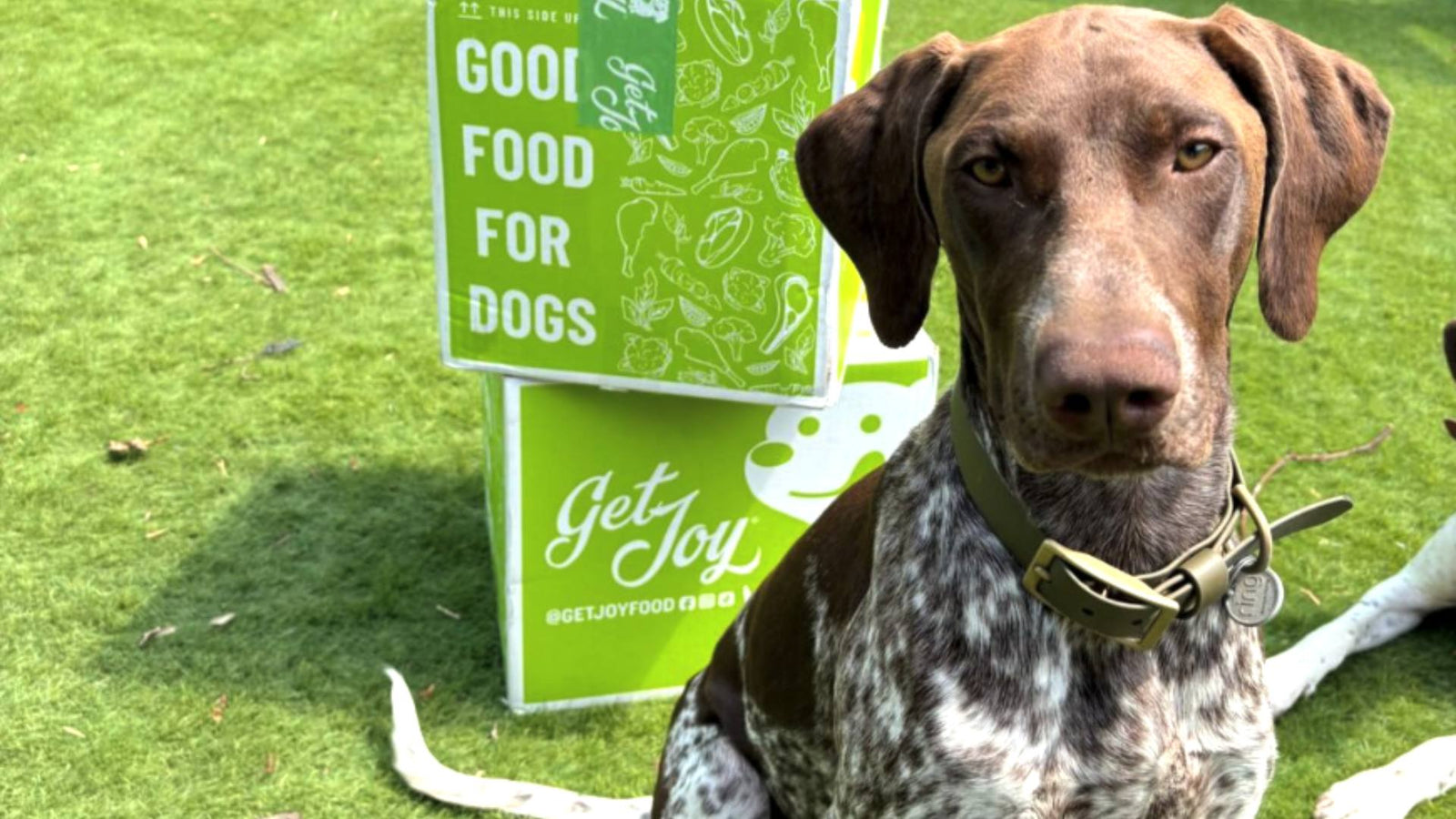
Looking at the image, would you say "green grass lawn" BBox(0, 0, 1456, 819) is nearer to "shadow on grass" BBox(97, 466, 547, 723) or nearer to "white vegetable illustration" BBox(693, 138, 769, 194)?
"shadow on grass" BBox(97, 466, 547, 723)

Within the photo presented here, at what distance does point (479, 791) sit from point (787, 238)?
4.39ft

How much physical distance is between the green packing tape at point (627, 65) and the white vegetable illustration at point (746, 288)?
12.7 inches

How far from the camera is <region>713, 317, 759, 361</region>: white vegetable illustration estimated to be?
10.2 ft

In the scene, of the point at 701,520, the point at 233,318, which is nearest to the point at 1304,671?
the point at 701,520

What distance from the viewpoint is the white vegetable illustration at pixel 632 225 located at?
119 inches

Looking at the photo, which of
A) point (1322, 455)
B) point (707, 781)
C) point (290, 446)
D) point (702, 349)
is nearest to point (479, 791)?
point (707, 781)

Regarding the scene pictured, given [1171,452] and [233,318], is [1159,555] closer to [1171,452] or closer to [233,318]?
[1171,452]

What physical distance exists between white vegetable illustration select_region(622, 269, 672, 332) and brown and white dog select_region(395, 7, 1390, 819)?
788 millimetres

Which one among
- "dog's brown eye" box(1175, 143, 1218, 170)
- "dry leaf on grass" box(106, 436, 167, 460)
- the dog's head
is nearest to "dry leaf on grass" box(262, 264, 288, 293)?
"dry leaf on grass" box(106, 436, 167, 460)

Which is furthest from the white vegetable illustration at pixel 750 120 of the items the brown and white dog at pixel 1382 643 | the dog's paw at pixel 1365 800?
the dog's paw at pixel 1365 800

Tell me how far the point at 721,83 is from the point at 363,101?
13.8ft

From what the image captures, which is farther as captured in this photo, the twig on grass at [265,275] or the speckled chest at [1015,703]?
the twig on grass at [265,275]

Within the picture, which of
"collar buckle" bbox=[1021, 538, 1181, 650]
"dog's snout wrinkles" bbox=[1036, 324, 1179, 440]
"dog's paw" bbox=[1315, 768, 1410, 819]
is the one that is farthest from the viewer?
"dog's paw" bbox=[1315, 768, 1410, 819]

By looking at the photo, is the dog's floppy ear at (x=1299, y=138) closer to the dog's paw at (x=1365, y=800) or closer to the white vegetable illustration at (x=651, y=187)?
the white vegetable illustration at (x=651, y=187)
